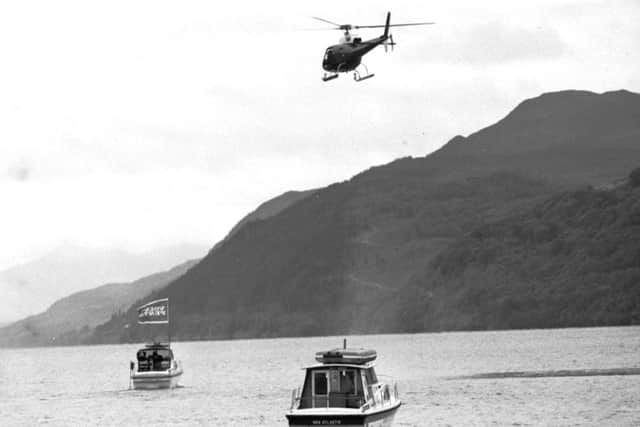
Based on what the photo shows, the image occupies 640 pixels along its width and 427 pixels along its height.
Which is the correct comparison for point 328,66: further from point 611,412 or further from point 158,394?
point 158,394

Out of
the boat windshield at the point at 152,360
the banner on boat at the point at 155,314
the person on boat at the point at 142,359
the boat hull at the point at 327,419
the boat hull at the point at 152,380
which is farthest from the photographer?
the person on boat at the point at 142,359

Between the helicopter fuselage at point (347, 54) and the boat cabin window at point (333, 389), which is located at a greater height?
the helicopter fuselage at point (347, 54)

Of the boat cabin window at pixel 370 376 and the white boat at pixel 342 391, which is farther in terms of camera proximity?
the boat cabin window at pixel 370 376

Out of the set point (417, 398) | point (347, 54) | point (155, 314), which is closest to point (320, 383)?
point (347, 54)

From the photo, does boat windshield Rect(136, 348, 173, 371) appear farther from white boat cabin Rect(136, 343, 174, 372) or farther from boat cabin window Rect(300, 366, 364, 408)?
boat cabin window Rect(300, 366, 364, 408)

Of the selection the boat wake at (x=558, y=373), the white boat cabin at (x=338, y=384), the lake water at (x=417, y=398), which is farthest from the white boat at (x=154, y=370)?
the white boat cabin at (x=338, y=384)

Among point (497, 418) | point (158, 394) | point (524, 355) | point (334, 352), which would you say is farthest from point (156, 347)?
point (524, 355)

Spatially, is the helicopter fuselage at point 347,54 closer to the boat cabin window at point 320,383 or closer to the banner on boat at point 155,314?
the banner on boat at point 155,314
